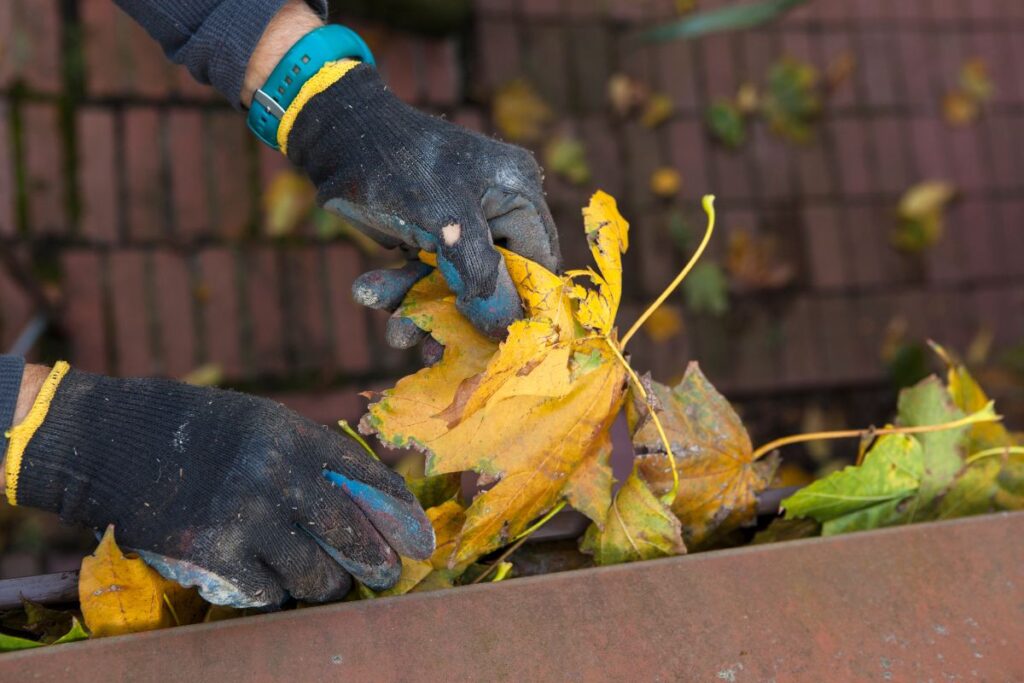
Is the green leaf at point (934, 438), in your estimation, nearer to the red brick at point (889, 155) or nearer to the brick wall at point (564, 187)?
the brick wall at point (564, 187)

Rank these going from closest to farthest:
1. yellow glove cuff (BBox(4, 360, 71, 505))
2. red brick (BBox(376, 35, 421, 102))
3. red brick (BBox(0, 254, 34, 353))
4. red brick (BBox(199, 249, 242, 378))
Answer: yellow glove cuff (BBox(4, 360, 71, 505)) < red brick (BBox(0, 254, 34, 353)) < red brick (BBox(199, 249, 242, 378)) < red brick (BBox(376, 35, 421, 102))

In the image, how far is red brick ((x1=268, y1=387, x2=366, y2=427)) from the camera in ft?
6.58

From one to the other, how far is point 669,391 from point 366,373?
1092 millimetres

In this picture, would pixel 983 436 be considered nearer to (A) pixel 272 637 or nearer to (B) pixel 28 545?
(A) pixel 272 637

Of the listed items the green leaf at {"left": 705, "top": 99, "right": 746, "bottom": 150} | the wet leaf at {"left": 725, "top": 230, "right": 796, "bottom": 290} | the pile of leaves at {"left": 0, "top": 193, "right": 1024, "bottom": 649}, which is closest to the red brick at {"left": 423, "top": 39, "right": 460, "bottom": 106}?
the green leaf at {"left": 705, "top": 99, "right": 746, "bottom": 150}

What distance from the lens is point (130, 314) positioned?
1946 millimetres

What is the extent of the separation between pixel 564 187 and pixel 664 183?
10.9 inches

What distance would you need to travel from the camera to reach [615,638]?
95 cm

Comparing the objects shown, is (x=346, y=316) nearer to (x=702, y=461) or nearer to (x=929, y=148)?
(x=702, y=461)

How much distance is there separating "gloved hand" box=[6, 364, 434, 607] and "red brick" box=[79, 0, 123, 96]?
1174 millimetres

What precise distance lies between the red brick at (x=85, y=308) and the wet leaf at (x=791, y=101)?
1.73 meters

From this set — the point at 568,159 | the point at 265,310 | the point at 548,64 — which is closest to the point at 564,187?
the point at 568,159

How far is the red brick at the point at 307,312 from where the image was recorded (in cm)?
205

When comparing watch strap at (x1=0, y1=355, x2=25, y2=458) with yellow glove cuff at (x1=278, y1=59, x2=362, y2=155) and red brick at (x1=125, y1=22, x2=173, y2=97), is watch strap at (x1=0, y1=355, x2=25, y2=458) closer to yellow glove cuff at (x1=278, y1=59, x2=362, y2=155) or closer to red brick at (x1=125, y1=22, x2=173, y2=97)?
yellow glove cuff at (x1=278, y1=59, x2=362, y2=155)
